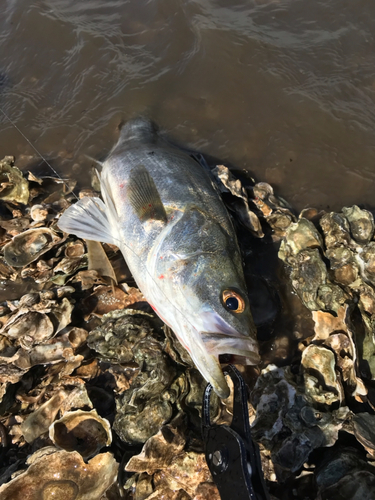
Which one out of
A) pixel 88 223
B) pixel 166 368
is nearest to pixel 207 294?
pixel 166 368

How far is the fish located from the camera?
2.93 m

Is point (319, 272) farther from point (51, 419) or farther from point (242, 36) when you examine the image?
point (242, 36)

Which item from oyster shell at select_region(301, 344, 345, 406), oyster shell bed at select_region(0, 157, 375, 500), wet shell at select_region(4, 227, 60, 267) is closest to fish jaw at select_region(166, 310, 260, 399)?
oyster shell bed at select_region(0, 157, 375, 500)

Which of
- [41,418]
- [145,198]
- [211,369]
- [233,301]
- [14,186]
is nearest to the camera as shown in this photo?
[211,369]

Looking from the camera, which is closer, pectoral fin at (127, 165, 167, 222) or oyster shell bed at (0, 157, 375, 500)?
oyster shell bed at (0, 157, 375, 500)

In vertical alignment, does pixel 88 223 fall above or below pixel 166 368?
above

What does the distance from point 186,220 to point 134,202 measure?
2.30 ft

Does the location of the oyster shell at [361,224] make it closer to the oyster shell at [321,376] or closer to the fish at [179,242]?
the oyster shell at [321,376]

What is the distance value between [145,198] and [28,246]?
1773 millimetres

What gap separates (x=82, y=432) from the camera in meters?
3.42

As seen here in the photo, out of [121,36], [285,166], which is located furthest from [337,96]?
[121,36]

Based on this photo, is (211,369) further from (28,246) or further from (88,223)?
(28,246)

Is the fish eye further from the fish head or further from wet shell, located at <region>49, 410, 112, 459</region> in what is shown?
wet shell, located at <region>49, 410, 112, 459</region>

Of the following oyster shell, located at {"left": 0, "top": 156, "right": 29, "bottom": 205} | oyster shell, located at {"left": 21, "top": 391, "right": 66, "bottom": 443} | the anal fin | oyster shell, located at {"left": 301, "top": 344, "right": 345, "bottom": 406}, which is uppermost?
oyster shell, located at {"left": 0, "top": 156, "right": 29, "bottom": 205}
